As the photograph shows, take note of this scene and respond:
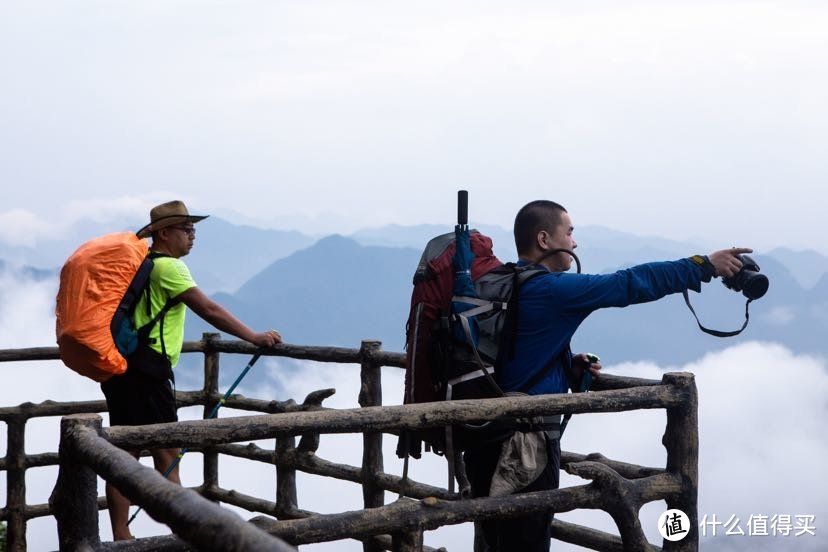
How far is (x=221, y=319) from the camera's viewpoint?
5711 mm

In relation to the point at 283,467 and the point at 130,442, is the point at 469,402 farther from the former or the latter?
the point at 283,467

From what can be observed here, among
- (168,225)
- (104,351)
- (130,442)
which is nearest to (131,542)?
(130,442)

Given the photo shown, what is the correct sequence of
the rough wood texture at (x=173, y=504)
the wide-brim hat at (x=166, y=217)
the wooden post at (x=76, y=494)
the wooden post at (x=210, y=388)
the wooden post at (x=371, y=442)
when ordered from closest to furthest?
the rough wood texture at (x=173, y=504)
the wooden post at (x=76, y=494)
the wide-brim hat at (x=166, y=217)
the wooden post at (x=371, y=442)
the wooden post at (x=210, y=388)

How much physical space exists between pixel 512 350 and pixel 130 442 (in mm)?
1549

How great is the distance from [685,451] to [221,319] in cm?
243

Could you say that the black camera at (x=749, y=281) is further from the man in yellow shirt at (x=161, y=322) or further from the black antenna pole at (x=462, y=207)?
the man in yellow shirt at (x=161, y=322)

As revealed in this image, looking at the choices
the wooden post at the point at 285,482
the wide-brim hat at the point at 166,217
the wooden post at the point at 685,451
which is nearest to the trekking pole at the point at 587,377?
the wooden post at the point at 685,451

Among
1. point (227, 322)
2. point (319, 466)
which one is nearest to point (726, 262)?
point (227, 322)

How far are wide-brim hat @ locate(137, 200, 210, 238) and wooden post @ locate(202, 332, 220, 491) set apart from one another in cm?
245

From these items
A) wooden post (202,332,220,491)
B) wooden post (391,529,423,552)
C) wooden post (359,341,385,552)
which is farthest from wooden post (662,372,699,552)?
wooden post (202,332,220,491)

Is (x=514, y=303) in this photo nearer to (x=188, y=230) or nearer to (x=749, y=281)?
(x=749, y=281)

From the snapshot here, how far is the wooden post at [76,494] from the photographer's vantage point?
3768 mm

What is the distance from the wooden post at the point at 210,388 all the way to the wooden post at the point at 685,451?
4330 millimetres

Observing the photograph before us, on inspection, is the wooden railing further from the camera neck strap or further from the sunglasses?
the sunglasses
